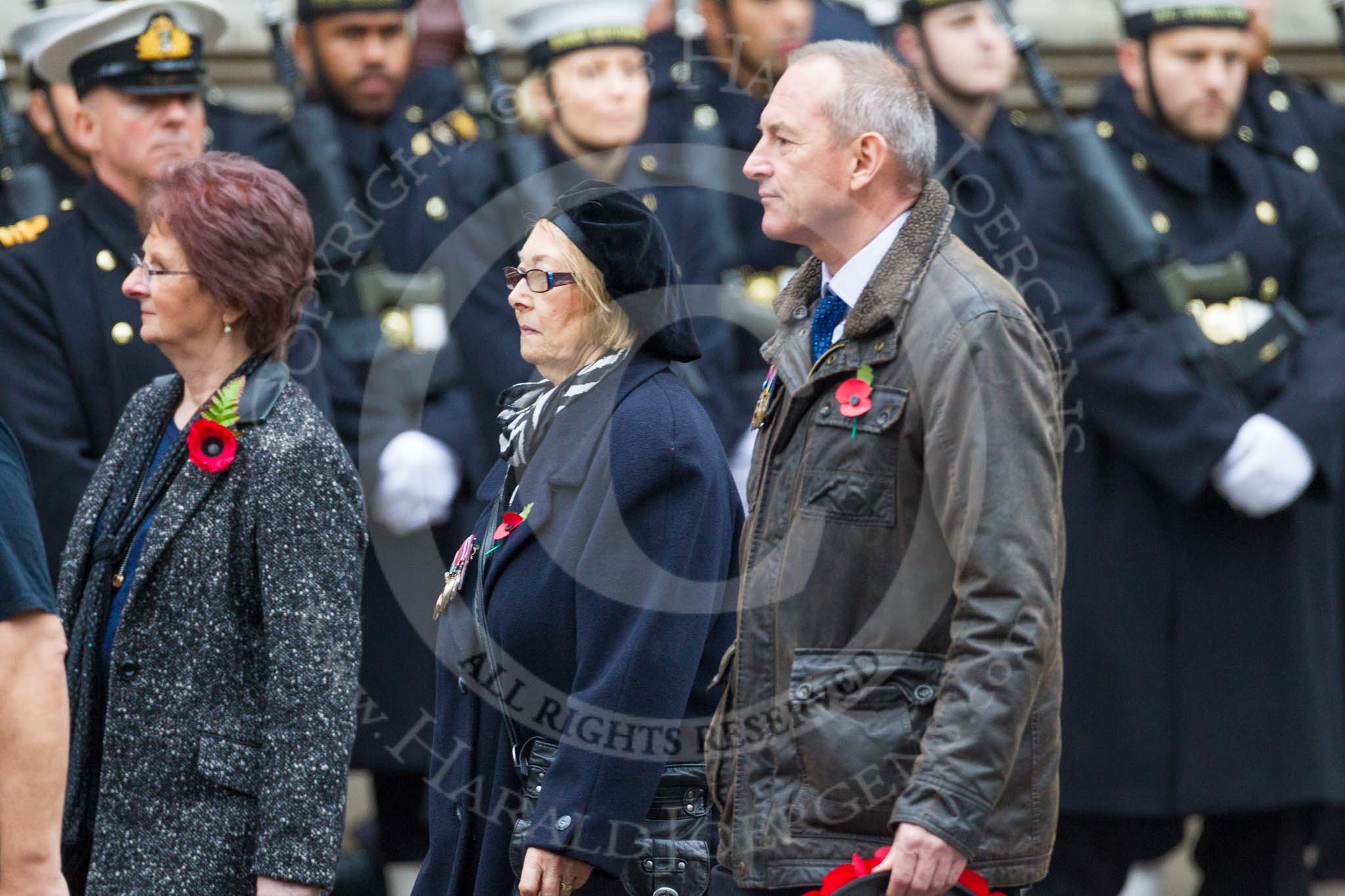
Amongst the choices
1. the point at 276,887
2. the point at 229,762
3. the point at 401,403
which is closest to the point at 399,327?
the point at 401,403

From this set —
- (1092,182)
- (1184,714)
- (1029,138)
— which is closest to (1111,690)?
(1184,714)

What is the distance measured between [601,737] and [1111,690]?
239cm

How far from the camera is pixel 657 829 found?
3213 mm

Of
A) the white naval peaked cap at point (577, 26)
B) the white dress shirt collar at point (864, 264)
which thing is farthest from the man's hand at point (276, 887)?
the white naval peaked cap at point (577, 26)

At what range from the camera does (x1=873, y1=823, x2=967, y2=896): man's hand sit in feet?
8.84

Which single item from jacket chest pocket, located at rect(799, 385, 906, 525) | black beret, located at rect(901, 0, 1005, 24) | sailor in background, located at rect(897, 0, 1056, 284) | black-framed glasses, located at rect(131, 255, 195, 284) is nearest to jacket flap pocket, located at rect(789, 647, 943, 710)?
jacket chest pocket, located at rect(799, 385, 906, 525)

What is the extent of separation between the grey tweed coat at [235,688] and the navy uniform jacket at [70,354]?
121cm

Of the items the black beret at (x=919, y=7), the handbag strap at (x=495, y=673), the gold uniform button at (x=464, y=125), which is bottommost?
the handbag strap at (x=495, y=673)

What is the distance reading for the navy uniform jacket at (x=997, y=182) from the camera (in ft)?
17.4

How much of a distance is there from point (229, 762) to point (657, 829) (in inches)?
26.6

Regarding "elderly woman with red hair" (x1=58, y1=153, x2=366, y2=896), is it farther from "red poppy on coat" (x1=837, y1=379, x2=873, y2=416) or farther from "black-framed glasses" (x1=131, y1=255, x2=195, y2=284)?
"red poppy on coat" (x1=837, y1=379, x2=873, y2=416)

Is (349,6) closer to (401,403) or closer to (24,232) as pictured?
(401,403)

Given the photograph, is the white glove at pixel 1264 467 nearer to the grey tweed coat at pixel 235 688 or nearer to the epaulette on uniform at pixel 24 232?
the grey tweed coat at pixel 235 688

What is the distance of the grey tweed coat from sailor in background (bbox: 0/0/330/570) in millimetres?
1185
